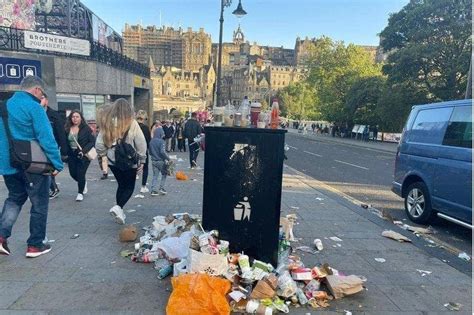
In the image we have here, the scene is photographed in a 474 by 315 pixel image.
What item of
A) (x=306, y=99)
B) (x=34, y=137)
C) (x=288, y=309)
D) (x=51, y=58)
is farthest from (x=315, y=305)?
(x=306, y=99)

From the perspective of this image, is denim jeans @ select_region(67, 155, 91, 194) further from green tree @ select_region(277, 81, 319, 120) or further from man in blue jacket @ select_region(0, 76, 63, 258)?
green tree @ select_region(277, 81, 319, 120)

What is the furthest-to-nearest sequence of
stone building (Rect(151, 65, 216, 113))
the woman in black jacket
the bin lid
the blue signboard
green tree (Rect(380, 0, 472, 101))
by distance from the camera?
stone building (Rect(151, 65, 216, 113)) < green tree (Rect(380, 0, 472, 101)) < the blue signboard < the woman in black jacket < the bin lid

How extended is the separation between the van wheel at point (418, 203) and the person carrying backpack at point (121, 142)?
4959 mm

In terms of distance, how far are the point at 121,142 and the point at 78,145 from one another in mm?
2370

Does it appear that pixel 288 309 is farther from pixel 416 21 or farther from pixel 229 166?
pixel 416 21

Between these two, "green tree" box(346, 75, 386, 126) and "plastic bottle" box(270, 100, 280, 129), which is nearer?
"plastic bottle" box(270, 100, 280, 129)

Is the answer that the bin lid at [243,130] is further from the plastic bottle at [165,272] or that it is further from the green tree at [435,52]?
the green tree at [435,52]

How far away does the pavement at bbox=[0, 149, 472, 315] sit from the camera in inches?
133

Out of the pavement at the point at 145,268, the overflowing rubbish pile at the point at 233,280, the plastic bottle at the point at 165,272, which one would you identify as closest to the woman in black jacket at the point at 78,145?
the pavement at the point at 145,268

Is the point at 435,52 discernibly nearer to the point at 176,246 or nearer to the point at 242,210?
the point at 242,210

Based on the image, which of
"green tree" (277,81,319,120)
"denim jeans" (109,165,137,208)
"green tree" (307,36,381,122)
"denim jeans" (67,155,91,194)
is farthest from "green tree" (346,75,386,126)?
"denim jeans" (109,165,137,208)

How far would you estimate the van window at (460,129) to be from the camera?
5836 millimetres

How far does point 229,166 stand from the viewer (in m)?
3.87

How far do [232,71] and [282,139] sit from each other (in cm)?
15655
